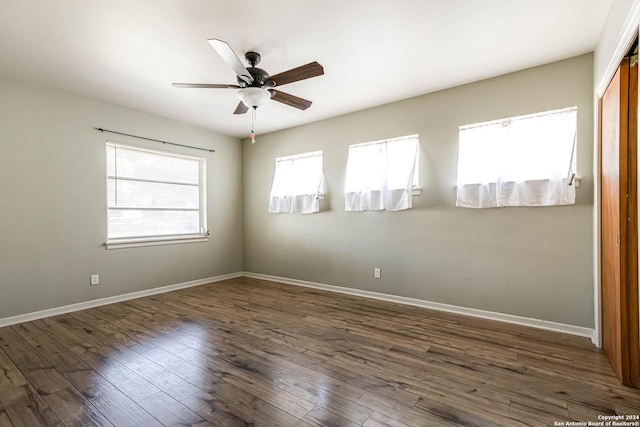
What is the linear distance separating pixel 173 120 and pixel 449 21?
4.01 m

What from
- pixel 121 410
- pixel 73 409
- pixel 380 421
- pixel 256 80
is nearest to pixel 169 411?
pixel 121 410

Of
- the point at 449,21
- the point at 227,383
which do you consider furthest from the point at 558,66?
the point at 227,383

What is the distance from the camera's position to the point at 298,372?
2084 mm

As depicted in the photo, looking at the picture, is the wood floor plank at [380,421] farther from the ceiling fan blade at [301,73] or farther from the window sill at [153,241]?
the window sill at [153,241]

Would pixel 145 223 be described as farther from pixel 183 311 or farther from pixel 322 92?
pixel 322 92

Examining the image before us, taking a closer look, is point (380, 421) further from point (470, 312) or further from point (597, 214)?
point (597, 214)

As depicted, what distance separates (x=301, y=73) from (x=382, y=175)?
1.91 m

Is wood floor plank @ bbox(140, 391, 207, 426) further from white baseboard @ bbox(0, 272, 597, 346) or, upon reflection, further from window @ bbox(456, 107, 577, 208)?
window @ bbox(456, 107, 577, 208)

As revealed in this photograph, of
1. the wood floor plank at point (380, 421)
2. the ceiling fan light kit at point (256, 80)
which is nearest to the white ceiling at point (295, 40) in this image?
the ceiling fan light kit at point (256, 80)

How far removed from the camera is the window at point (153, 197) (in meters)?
3.93

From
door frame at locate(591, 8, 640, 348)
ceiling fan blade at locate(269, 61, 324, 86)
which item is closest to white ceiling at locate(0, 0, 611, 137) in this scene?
ceiling fan blade at locate(269, 61, 324, 86)

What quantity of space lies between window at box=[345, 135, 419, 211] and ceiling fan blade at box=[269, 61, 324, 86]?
5.95ft

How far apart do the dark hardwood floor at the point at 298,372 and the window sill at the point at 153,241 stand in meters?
0.97

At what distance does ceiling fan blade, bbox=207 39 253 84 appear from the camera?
77.3 inches
